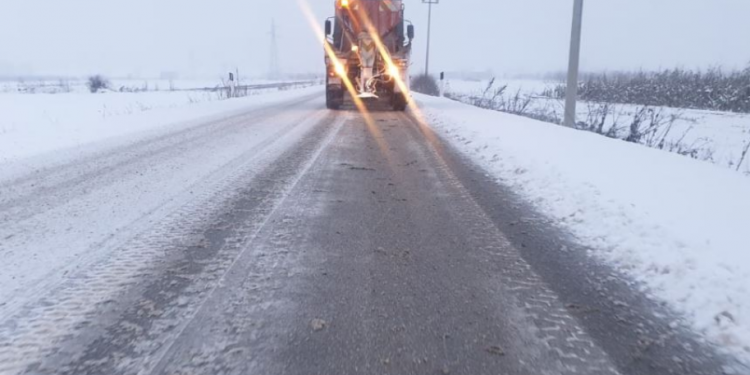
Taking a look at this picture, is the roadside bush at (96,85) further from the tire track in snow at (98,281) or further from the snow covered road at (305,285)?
the tire track in snow at (98,281)

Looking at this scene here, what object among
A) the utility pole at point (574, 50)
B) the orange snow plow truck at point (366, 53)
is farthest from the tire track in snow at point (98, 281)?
the orange snow plow truck at point (366, 53)

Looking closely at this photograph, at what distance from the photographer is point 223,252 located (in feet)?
12.0

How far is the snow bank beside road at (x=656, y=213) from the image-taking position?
300cm

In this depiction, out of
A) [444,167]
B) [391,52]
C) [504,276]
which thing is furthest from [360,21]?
[504,276]

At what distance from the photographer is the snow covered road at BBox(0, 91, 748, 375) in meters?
2.39

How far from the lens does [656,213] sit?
440 cm

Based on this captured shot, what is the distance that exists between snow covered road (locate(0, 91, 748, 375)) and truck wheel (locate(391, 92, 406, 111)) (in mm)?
10798

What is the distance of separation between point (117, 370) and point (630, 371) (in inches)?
86.7

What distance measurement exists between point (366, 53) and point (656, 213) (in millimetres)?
12687

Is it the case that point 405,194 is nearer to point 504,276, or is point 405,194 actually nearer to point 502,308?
point 504,276

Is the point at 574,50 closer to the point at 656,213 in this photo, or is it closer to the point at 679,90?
the point at 656,213

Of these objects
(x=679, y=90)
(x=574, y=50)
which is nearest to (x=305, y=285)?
(x=574, y=50)

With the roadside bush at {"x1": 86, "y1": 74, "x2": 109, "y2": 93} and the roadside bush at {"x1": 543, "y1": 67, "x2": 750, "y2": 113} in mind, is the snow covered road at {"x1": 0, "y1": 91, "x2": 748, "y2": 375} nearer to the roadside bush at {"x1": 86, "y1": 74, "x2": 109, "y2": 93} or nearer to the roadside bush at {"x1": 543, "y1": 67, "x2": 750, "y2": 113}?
the roadside bush at {"x1": 543, "y1": 67, "x2": 750, "y2": 113}

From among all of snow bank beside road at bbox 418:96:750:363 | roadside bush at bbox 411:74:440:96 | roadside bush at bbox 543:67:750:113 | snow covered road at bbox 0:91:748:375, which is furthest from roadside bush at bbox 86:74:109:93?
snow bank beside road at bbox 418:96:750:363
